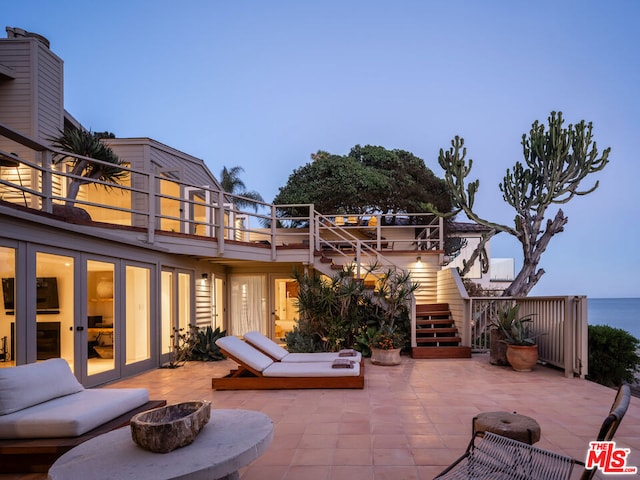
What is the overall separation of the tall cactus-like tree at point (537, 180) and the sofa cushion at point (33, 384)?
11001 millimetres

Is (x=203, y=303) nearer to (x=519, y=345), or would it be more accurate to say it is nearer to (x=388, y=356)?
(x=388, y=356)

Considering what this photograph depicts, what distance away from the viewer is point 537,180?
12961 mm

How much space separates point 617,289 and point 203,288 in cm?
7541

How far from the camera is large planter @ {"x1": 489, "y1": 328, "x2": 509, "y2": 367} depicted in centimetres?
837

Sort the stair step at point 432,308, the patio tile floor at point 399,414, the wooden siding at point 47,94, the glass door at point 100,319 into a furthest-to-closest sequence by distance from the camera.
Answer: the stair step at point 432,308 → the wooden siding at point 47,94 → the glass door at point 100,319 → the patio tile floor at point 399,414

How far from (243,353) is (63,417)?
3.22 m

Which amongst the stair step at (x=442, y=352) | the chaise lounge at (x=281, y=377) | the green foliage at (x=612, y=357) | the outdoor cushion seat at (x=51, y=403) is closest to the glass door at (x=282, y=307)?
the stair step at (x=442, y=352)

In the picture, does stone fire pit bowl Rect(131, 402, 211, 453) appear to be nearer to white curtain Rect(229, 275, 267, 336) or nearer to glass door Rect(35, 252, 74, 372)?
glass door Rect(35, 252, 74, 372)

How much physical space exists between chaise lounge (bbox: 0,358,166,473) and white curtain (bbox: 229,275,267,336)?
8663 millimetres

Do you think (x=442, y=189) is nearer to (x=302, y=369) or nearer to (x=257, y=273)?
(x=257, y=273)

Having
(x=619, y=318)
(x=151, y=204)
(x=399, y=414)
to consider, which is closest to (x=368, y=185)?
(x=151, y=204)

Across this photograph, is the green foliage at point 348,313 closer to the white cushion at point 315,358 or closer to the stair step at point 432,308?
the stair step at point 432,308

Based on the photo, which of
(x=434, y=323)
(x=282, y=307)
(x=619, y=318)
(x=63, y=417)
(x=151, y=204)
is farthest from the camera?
(x=619, y=318)

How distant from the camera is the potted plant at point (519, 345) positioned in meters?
7.75
